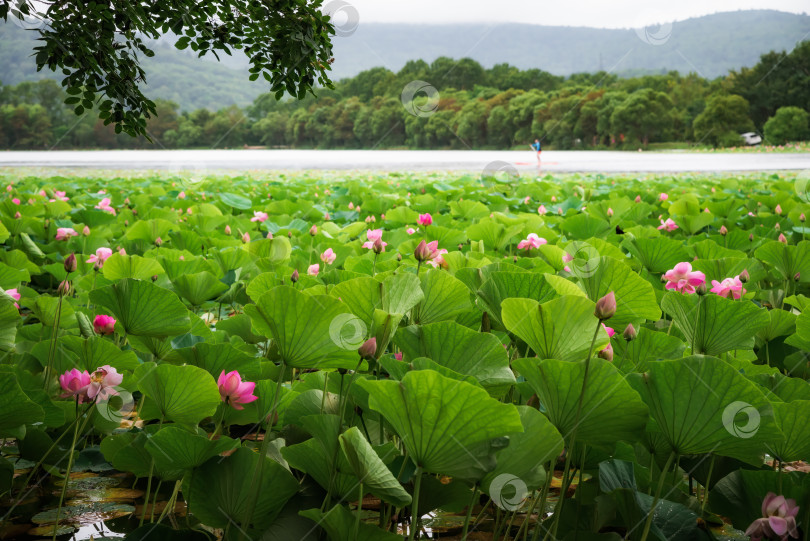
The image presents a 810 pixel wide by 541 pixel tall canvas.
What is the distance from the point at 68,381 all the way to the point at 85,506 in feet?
0.90

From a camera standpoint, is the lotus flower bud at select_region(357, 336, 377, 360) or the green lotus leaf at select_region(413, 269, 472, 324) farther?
the green lotus leaf at select_region(413, 269, 472, 324)

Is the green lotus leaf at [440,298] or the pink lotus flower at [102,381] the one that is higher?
the green lotus leaf at [440,298]

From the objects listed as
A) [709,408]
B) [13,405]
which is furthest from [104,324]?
[709,408]

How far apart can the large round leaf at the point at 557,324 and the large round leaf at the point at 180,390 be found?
0.43 metres

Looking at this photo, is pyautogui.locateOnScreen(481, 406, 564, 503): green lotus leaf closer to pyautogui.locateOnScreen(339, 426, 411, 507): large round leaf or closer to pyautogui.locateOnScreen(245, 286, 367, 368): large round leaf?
pyautogui.locateOnScreen(339, 426, 411, 507): large round leaf

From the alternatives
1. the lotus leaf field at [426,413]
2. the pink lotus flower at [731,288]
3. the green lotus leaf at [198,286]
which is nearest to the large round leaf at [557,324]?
the lotus leaf field at [426,413]

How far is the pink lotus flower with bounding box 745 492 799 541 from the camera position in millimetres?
659

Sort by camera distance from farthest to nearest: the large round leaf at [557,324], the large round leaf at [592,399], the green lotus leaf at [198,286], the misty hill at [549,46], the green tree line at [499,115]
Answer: the misty hill at [549,46] → the green tree line at [499,115] → the green lotus leaf at [198,286] → the large round leaf at [557,324] → the large round leaf at [592,399]

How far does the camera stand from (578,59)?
80.5 m

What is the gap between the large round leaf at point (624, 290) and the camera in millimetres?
1116

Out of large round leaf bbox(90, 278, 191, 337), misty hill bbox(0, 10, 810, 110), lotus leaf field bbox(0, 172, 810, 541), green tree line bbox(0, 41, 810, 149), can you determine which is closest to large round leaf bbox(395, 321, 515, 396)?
lotus leaf field bbox(0, 172, 810, 541)

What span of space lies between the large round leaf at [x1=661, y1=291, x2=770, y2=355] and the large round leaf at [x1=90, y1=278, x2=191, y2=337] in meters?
0.85

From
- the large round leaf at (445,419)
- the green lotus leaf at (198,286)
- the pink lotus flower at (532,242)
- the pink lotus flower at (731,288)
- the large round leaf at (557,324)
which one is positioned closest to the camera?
the large round leaf at (445,419)

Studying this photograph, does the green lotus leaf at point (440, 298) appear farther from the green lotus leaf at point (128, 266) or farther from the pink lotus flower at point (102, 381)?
the green lotus leaf at point (128, 266)
